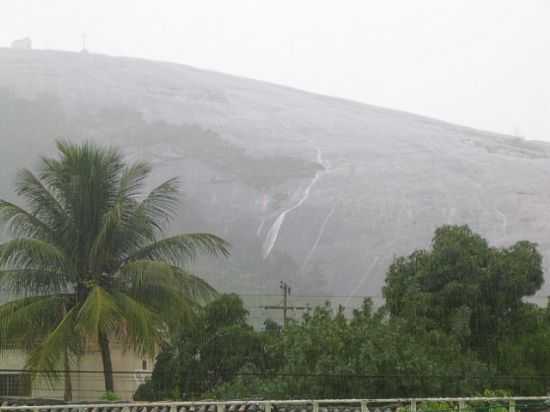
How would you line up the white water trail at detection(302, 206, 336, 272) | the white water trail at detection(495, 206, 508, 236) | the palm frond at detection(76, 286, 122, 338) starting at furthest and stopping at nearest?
the white water trail at detection(495, 206, 508, 236)
the white water trail at detection(302, 206, 336, 272)
the palm frond at detection(76, 286, 122, 338)

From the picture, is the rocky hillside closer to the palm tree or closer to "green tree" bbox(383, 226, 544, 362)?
"green tree" bbox(383, 226, 544, 362)

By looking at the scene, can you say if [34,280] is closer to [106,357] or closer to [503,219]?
[106,357]

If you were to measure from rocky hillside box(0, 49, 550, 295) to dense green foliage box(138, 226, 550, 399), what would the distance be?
1055 cm

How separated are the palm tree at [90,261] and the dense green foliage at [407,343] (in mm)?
1339

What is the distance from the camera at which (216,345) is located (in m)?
20.8

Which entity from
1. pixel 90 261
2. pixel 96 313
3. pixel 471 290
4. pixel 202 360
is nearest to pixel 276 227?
pixel 471 290

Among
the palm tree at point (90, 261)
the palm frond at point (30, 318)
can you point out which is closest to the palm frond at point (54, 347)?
the palm tree at point (90, 261)

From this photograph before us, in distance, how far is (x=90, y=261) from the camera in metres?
19.5

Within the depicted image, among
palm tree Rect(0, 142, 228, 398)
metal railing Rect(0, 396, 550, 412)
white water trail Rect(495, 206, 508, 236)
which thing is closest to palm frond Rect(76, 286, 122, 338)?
palm tree Rect(0, 142, 228, 398)

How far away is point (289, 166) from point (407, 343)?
2408 centimetres

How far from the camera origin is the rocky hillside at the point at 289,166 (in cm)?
3672

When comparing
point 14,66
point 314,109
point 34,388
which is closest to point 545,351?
point 34,388

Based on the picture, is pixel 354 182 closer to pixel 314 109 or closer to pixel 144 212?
pixel 314 109

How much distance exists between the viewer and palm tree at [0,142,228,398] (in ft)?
61.4
